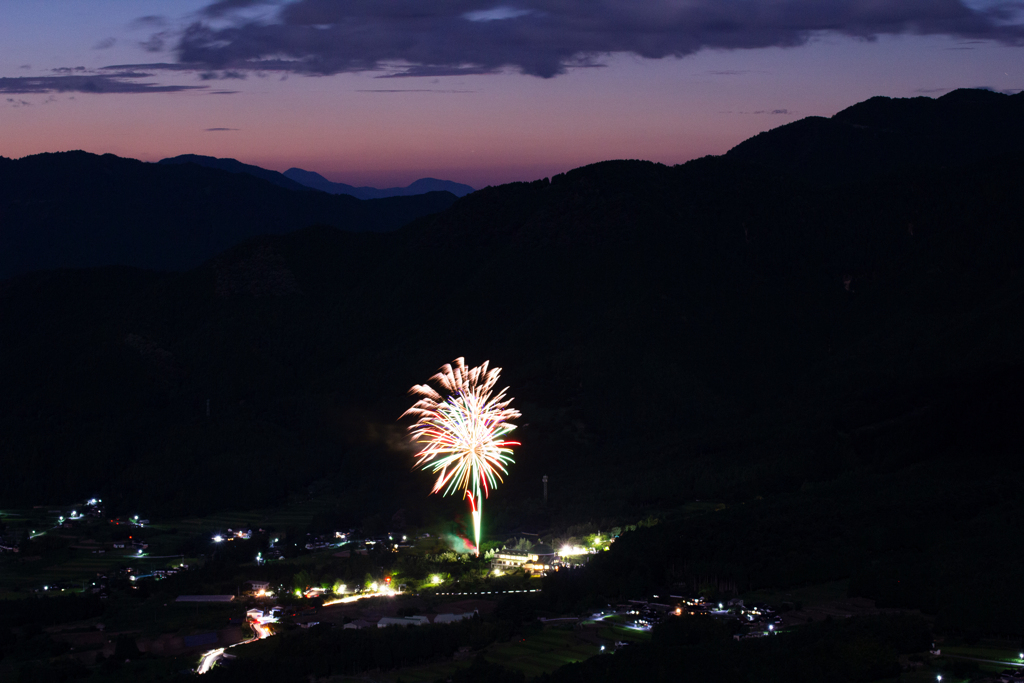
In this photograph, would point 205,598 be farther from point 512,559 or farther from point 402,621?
point 512,559

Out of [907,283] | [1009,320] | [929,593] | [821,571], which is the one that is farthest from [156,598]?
[907,283]

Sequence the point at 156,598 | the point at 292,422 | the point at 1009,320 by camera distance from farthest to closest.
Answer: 1. the point at 292,422
2. the point at 1009,320
3. the point at 156,598

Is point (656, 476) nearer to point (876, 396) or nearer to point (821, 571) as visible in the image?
point (876, 396)

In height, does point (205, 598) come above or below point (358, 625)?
below

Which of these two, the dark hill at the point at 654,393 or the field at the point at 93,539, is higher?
the dark hill at the point at 654,393

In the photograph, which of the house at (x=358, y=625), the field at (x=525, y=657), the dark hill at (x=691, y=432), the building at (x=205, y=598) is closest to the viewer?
the field at (x=525, y=657)

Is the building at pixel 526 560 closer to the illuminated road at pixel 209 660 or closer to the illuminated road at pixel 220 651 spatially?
the illuminated road at pixel 220 651

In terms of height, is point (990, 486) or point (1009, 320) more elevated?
point (1009, 320)

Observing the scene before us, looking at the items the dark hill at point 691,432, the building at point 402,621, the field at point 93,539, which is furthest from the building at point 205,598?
the dark hill at point 691,432

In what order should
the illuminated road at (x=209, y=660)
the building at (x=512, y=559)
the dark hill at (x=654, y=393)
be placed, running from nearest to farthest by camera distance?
the illuminated road at (x=209, y=660)
the building at (x=512, y=559)
the dark hill at (x=654, y=393)

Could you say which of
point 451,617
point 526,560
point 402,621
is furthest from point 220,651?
point 526,560

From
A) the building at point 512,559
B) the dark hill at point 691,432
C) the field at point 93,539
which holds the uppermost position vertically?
the dark hill at point 691,432
